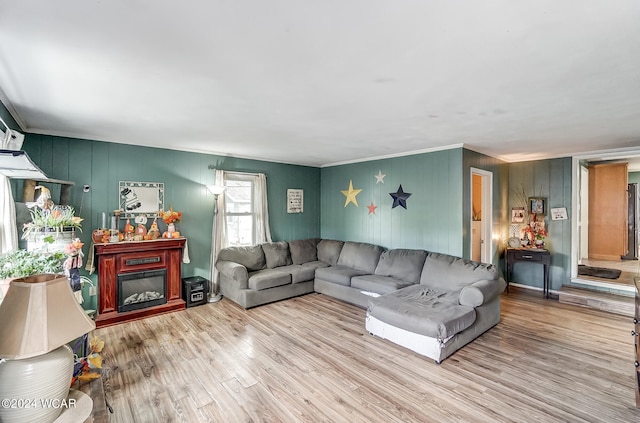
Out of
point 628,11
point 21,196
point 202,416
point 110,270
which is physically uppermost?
point 628,11

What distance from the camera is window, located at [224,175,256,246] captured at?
532 centimetres

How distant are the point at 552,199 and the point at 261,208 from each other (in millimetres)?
5230

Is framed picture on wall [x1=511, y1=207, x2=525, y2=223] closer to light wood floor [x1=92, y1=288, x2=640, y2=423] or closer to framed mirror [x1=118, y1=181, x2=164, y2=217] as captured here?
light wood floor [x1=92, y1=288, x2=640, y2=423]

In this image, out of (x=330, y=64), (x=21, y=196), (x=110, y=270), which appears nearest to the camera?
(x=330, y=64)

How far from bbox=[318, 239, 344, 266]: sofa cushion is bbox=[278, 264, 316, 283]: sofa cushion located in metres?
0.61

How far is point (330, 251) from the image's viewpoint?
18.8ft

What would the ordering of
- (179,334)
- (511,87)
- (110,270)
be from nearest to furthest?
(511,87) < (179,334) < (110,270)

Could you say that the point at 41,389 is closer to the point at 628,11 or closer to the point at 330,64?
the point at 330,64

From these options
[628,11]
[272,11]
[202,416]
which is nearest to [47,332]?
[202,416]

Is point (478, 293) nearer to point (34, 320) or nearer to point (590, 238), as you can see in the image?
point (34, 320)

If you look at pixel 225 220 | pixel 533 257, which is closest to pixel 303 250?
pixel 225 220

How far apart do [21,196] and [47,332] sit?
2.97m

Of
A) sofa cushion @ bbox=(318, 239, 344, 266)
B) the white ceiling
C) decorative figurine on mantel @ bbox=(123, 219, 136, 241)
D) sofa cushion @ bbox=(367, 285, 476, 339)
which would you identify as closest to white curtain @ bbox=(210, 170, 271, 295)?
sofa cushion @ bbox=(318, 239, 344, 266)

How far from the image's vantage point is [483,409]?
2195 millimetres
